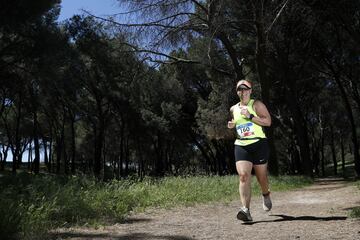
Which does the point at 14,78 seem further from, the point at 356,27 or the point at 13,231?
the point at 13,231

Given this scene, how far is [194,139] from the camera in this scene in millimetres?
45844

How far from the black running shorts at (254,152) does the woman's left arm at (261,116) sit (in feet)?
0.83

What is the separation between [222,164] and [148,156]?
39.2 feet

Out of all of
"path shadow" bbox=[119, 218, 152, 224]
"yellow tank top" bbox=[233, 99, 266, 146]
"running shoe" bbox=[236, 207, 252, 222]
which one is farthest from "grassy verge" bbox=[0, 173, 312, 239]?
"yellow tank top" bbox=[233, 99, 266, 146]

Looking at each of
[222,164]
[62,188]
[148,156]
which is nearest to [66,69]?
[62,188]

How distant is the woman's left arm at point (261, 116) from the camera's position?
643 cm

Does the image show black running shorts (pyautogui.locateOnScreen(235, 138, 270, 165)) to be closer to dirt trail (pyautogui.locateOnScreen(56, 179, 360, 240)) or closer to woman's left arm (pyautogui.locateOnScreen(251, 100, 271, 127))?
woman's left arm (pyautogui.locateOnScreen(251, 100, 271, 127))

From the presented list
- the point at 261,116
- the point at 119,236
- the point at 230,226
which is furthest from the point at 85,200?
the point at 261,116

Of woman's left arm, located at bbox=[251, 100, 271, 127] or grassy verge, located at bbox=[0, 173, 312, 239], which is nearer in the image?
grassy verge, located at bbox=[0, 173, 312, 239]

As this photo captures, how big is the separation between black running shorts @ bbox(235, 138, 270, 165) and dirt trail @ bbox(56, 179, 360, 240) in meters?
0.83

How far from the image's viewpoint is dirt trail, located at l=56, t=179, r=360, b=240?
5305 millimetres

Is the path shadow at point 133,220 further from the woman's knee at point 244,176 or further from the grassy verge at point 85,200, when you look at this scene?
the woman's knee at point 244,176

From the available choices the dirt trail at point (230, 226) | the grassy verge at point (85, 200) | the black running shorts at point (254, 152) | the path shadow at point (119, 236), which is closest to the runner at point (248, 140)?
the black running shorts at point (254, 152)

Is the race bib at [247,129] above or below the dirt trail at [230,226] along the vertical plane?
above
